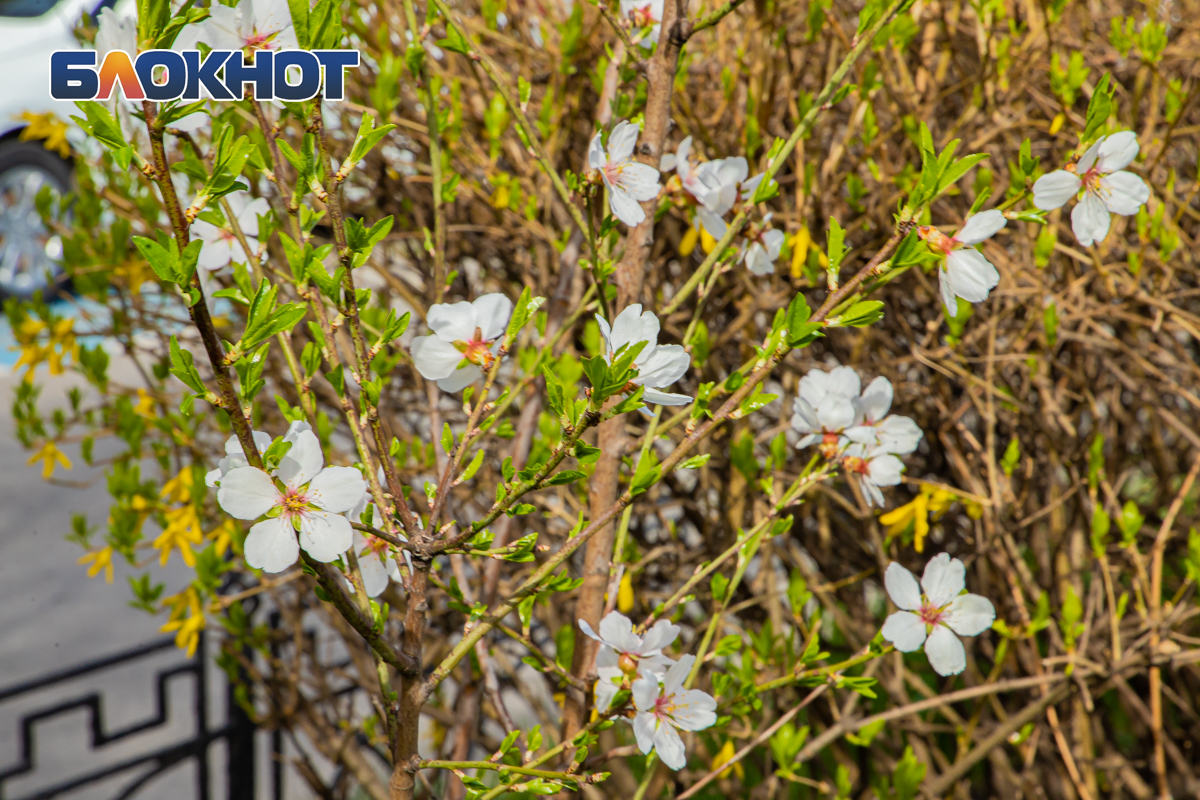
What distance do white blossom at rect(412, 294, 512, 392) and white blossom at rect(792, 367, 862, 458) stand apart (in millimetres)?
405

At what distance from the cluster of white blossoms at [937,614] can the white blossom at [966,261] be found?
393 millimetres

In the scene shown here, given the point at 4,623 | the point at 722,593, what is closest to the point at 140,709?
the point at 4,623

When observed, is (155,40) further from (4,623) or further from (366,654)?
(4,623)

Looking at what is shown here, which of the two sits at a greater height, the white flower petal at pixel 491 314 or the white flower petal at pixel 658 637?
the white flower petal at pixel 491 314

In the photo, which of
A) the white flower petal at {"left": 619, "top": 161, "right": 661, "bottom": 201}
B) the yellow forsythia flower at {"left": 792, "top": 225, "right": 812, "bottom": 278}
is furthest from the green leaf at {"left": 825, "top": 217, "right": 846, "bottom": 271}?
the yellow forsythia flower at {"left": 792, "top": 225, "right": 812, "bottom": 278}

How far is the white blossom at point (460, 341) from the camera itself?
0.88 m

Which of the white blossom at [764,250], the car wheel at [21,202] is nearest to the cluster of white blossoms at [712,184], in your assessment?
the white blossom at [764,250]

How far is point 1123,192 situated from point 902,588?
0.54 m

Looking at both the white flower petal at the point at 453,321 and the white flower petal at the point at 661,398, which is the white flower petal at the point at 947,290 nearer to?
the white flower petal at the point at 661,398

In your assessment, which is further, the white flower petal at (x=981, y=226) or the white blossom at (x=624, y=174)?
the white blossom at (x=624, y=174)

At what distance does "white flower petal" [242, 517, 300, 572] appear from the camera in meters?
0.69

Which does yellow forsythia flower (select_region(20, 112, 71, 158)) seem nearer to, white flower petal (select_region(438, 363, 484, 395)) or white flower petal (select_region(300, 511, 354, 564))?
white flower petal (select_region(438, 363, 484, 395))

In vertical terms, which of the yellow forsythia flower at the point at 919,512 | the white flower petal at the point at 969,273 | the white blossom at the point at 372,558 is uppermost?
the white flower petal at the point at 969,273

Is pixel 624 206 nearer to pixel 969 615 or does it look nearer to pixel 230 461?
pixel 230 461
